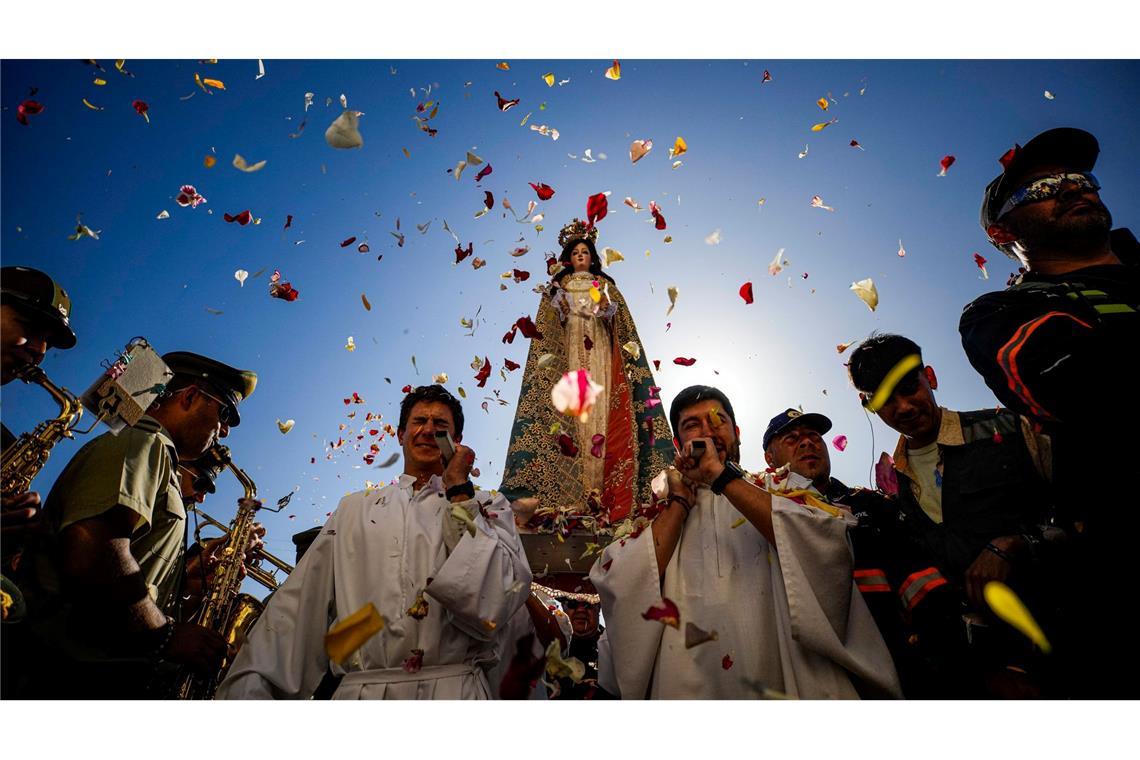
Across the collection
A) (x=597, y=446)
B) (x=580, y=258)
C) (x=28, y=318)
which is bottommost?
(x=597, y=446)

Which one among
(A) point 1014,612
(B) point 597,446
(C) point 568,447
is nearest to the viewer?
(A) point 1014,612

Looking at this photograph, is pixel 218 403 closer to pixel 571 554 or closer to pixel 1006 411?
pixel 571 554

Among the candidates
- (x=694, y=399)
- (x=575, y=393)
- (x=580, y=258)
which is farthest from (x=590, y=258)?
(x=694, y=399)

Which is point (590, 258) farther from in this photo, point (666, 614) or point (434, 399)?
point (666, 614)

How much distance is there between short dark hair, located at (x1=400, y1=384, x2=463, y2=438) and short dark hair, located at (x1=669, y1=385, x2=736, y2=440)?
148 centimetres

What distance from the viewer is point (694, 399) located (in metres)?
3.88

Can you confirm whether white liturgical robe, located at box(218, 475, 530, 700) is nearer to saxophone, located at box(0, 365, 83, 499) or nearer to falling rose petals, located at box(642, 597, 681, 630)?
falling rose petals, located at box(642, 597, 681, 630)

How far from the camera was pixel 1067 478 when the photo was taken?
2.84 m

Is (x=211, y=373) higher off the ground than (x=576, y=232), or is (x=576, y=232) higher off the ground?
(x=576, y=232)

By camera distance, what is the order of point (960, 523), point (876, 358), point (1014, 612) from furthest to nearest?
point (876, 358), point (960, 523), point (1014, 612)

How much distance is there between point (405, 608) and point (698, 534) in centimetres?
165

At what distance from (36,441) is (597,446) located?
16.9ft

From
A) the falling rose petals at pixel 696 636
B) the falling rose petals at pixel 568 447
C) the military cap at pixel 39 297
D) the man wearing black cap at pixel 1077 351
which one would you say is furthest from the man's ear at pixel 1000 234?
the military cap at pixel 39 297

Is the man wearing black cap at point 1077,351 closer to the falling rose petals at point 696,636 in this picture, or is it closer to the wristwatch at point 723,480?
the wristwatch at point 723,480
